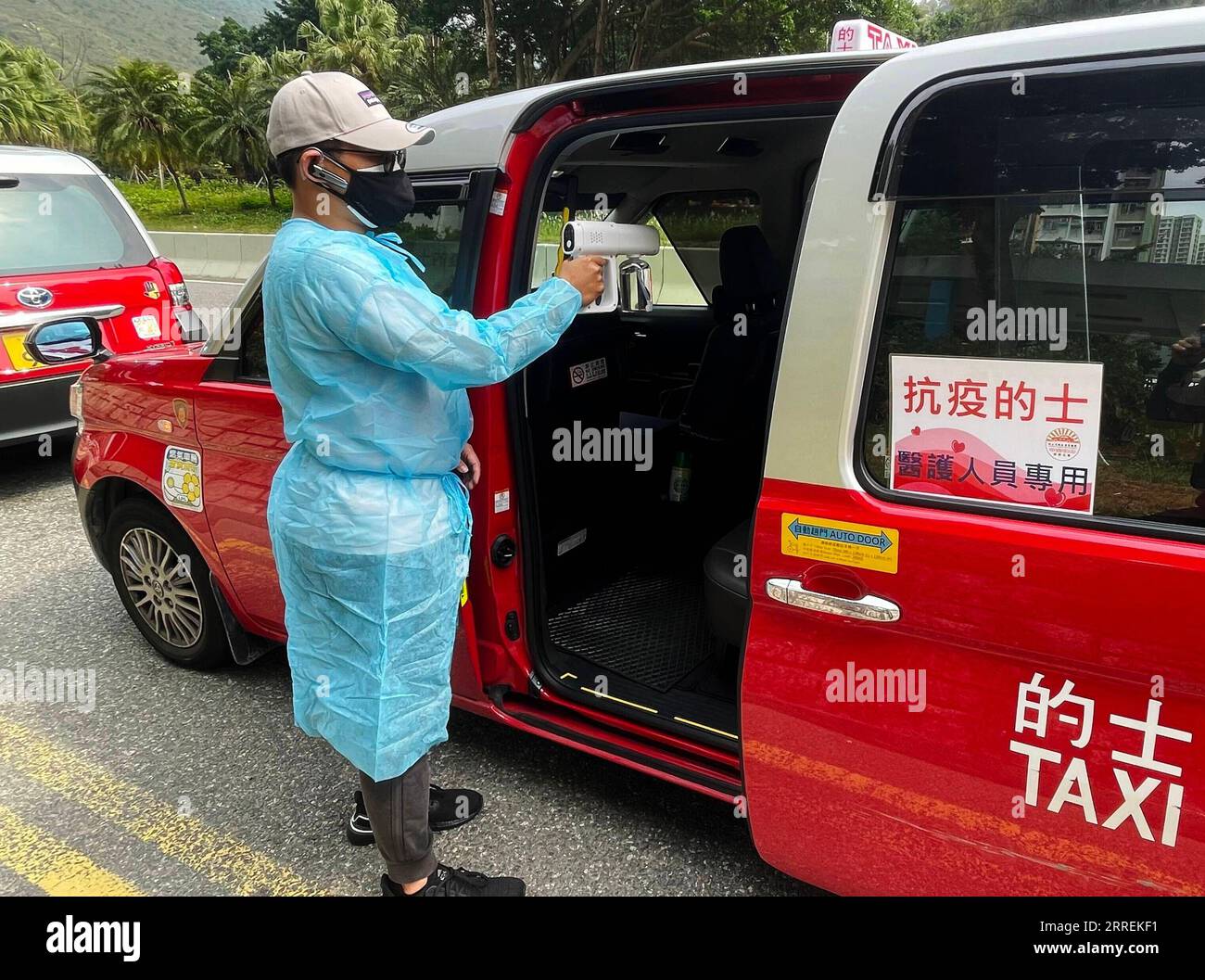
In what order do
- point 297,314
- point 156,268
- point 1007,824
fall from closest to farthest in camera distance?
point 1007,824, point 297,314, point 156,268

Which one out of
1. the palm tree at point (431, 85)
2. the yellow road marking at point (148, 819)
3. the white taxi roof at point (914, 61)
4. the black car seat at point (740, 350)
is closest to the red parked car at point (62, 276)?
the yellow road marking at point (148, 819)

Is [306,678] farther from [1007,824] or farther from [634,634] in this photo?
[1007,824]

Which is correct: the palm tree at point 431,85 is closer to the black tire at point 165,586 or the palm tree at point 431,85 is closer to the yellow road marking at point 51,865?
the black tire at point 165,586

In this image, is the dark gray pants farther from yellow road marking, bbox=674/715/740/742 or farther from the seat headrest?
the seat headrest

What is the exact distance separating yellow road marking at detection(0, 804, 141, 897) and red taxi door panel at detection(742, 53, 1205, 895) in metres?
1.83

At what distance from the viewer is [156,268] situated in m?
5.79

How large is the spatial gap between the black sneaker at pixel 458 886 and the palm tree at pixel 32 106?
37916 mm

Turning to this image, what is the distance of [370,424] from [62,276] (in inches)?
180

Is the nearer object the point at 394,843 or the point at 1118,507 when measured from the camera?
the point at 1118,507

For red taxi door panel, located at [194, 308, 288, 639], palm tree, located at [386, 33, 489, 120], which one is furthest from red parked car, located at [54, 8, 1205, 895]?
palm tree, located at [386, 33, 489, 120]

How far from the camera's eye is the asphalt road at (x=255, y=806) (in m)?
2.30

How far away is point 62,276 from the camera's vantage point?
521cm
